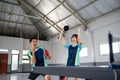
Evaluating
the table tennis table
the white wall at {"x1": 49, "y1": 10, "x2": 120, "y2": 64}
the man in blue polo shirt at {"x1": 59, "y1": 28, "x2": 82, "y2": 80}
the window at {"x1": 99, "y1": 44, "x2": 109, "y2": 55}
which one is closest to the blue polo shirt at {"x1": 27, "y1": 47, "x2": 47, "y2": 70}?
the man in blue polo shirt at {"x1": 59, "y1": 28, "x2": 82, "y2": 80}

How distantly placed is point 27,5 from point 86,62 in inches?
298

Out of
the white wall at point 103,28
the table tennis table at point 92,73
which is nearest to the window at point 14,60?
the white wall at point 103,28

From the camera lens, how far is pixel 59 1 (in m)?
11.9

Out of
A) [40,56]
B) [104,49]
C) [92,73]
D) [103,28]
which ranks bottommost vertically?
[92,73]

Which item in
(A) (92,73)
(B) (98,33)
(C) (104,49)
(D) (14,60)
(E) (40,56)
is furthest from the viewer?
(D) (14,60)

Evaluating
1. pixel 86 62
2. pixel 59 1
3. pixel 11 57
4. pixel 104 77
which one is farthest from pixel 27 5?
pixel 104 77

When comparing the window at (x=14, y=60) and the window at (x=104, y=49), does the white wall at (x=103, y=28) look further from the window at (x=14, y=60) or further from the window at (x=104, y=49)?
the window at (x=14, y=60)

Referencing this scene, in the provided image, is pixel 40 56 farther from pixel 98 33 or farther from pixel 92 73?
pixel 98 33

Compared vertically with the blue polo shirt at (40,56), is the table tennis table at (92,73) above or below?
below

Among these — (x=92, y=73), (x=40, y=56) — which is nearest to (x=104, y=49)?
(x=40, y=56)

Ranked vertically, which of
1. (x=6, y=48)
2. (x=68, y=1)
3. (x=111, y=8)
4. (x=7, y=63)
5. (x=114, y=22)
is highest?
(x=68, y=1)

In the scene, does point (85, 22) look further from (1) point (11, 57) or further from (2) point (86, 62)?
(1) point (11, 57)

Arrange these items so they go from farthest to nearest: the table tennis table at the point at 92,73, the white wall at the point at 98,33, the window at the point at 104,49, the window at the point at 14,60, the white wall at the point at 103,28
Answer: the window at the point at 14,60
the window at the point at 104,49
the white wall at the point at 98,33
the white wall at the point at 103,28
the table tennis table at the point at 92,73

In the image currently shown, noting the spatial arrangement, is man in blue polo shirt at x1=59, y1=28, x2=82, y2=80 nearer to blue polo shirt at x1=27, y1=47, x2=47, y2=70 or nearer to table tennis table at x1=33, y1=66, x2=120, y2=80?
blue polo shirt at x1=27, y1=47, x2=47, y2=70
